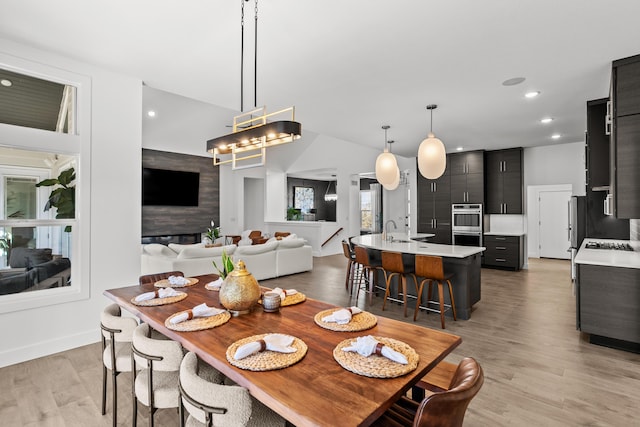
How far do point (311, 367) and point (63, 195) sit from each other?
11.2ft

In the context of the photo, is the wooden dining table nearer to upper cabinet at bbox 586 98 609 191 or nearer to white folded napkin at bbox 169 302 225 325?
white folded napkin at bbox 169 302 225 325

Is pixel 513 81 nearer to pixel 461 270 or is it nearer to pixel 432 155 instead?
pixel 432 155

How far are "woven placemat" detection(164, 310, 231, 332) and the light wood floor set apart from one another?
0.83 metres

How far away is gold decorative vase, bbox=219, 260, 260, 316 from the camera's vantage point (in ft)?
6.21

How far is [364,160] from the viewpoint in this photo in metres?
10.4

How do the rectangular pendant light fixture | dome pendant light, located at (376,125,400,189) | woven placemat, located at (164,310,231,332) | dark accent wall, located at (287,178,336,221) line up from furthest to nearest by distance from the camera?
dark accent wall, located at (287,178,336,221), dome pendant light, located at (376,125,400,189), the rectangular pendant light fixture, woven placemat, located at (164,310,231,332)

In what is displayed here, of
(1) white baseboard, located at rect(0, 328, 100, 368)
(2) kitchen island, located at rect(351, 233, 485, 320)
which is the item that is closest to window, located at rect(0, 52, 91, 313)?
(1) white baseboard, located at rect(0, 328, 100, 368)

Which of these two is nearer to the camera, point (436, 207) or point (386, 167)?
point (386, 167)

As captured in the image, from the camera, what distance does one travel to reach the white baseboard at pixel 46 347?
2924 millimetres

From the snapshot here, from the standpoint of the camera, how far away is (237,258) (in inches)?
226

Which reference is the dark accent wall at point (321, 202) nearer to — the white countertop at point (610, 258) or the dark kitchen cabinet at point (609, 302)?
the white countertop at point (610, 258)

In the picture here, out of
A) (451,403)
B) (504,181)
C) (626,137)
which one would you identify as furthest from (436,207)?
(451,403)

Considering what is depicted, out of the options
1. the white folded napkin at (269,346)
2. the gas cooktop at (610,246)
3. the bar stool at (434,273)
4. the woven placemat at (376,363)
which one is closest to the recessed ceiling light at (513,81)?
the bar stool at (434,273)

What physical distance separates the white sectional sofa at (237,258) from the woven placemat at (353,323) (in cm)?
375
